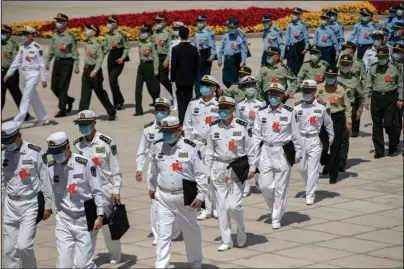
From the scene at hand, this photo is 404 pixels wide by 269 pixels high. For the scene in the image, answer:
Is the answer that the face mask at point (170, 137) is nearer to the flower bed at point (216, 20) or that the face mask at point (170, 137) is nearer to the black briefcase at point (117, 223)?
the black briefcase at point (117, 223)

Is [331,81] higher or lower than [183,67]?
higher

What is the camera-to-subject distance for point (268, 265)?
1677 centimetres

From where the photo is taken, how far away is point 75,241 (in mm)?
15766

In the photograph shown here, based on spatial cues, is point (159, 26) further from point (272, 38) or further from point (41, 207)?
point (41, 207)

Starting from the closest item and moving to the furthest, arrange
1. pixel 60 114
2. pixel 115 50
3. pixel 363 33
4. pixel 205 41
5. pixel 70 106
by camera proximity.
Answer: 1. pixel 205 41
2. pixel 115 50
3. pixel 60 114
4. pixel 70 106
5. pixel 363 33

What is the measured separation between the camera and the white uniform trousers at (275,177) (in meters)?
18.9

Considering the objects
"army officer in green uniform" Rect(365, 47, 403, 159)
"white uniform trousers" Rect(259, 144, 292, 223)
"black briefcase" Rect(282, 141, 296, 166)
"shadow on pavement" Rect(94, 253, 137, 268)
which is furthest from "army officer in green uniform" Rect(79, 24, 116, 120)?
"shadow on pavement" Rect(94, 253, 137, 268)

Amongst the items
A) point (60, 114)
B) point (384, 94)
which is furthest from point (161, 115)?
point (60, 114)

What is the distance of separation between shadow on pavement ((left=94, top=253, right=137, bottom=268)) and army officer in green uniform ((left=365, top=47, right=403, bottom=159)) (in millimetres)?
8107

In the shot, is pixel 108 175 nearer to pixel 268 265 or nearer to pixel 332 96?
pixel 268 265

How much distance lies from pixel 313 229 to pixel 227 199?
5.90ft

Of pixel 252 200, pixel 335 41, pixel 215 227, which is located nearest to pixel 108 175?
pixel 215 227

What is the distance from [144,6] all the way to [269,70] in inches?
1001

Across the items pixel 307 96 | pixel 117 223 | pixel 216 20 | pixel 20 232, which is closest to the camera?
pixel 20 232
